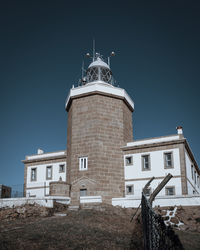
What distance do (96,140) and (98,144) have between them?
377 millimetres

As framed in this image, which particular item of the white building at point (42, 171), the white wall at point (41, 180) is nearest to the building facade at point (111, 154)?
the white building at point (42, 171)

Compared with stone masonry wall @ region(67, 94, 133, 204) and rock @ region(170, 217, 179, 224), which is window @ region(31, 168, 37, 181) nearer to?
stone masonry wall @ region(67, 94, 133, 204)

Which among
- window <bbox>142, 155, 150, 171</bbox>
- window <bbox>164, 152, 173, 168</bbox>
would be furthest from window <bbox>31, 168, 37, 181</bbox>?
window <bbox>164, 152, 173, 168</bbox>

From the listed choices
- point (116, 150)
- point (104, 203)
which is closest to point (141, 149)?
point (116, 150)

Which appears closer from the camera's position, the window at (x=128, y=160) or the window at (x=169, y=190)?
the window at (x=169, y=190)

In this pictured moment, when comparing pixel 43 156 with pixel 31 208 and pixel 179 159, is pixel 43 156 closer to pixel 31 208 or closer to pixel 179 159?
pixel 31 208

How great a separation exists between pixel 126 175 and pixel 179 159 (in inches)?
185

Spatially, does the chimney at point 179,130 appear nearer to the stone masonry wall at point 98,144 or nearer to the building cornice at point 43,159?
the stone masonry wall at point 98,144

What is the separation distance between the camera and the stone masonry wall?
25.6 meters

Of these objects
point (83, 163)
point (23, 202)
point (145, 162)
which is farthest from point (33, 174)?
point (145, 162)

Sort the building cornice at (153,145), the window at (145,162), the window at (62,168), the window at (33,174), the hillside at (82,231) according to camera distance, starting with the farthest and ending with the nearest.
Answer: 1. the window at (33,174)
2. the window at (62,168)
3. the window at (145,162)
4. the building cornice at (153,145)
5. the hillside at (82,231)

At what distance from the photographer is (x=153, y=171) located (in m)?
26.2

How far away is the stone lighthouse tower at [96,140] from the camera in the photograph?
25609 millimetres

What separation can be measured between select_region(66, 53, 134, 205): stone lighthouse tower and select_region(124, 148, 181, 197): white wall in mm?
793
